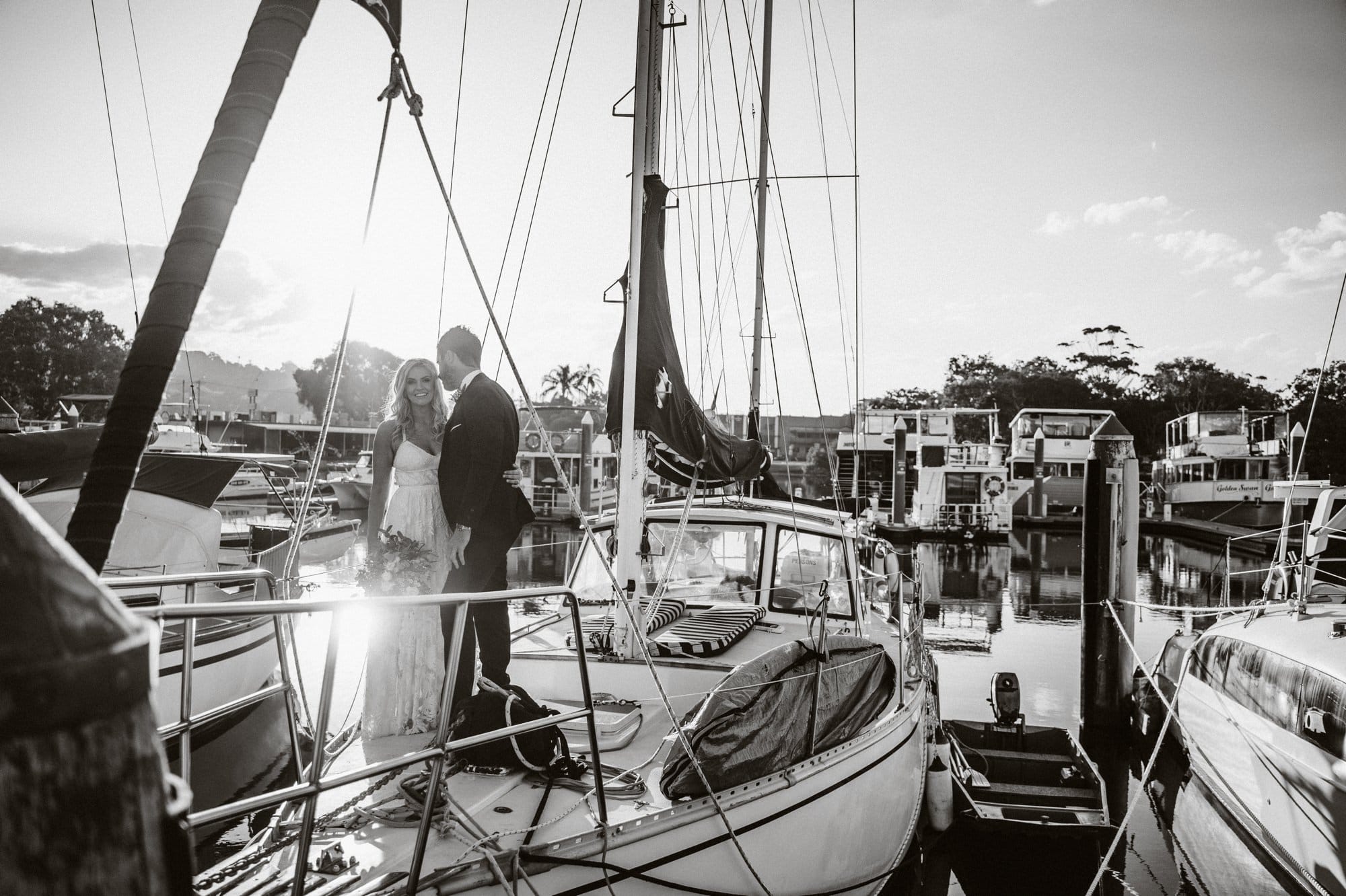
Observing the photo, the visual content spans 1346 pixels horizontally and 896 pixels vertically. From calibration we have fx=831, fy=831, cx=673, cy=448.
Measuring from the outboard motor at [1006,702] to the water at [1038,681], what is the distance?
1.38 meters

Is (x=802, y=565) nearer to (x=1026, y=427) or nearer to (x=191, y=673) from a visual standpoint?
(x=191, y=673)

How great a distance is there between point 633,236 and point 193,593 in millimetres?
3518

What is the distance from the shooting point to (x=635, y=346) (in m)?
5.66

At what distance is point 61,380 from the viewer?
4928 cm

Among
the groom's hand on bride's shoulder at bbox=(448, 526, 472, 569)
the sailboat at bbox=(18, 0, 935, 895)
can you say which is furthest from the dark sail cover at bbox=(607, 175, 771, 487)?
the groom's hand on bride's shoulder at bbox=(448, 526, 472, 569)

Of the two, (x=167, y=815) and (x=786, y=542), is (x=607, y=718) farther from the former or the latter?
(x=167, y=815)

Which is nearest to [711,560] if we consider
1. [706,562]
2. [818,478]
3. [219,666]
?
[706,562]

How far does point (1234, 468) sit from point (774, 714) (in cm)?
4217

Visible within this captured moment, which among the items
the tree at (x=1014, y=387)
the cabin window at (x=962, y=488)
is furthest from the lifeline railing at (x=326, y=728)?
the tree at (x=1014, y=387)

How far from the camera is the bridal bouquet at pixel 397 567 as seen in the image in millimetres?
4461

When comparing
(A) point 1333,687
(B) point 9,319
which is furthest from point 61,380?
(A) point 1333,687

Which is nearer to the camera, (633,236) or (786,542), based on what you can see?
(633,236)

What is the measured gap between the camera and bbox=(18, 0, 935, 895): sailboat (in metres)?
2.58

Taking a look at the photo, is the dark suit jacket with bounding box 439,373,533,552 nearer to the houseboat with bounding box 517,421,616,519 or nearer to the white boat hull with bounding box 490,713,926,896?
the white boat hull with bounding box 490,713,926,896
